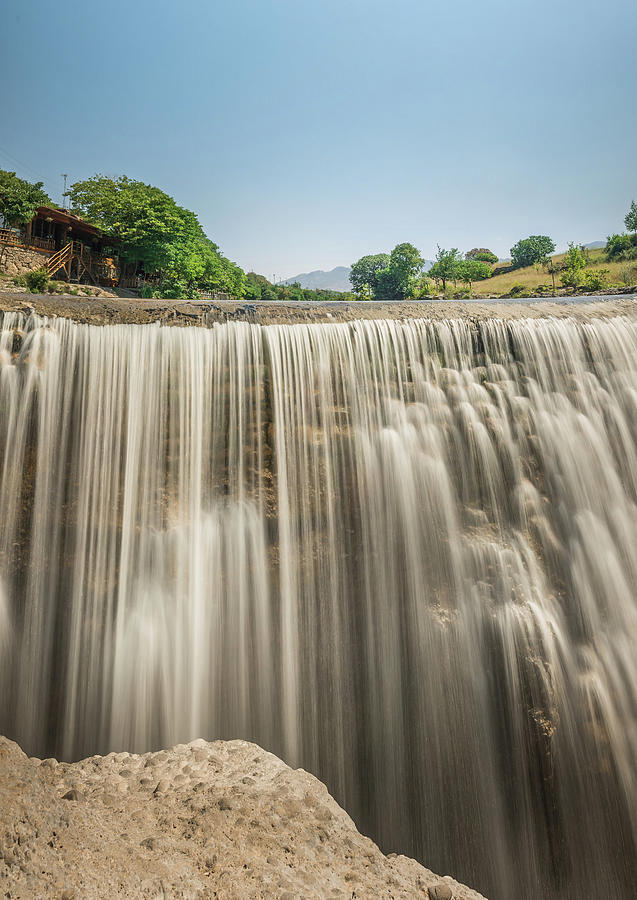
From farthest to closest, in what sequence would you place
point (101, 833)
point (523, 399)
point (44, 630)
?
point (523, 399)
point (44, 630)
point (101, 833)

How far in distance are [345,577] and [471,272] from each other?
75275mm

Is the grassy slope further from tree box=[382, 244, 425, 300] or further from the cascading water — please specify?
the cascading water

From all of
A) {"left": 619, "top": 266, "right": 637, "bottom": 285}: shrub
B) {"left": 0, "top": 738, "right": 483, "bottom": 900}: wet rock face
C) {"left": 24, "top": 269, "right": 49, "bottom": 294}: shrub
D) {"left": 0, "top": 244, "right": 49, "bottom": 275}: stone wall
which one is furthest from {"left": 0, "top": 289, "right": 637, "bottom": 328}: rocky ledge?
{"left": 619, "top": 266, "right": 637, "bottom": 285}: shrub

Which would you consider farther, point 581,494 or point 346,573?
point 581,494

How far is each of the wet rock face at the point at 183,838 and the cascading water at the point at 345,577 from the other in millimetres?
3099

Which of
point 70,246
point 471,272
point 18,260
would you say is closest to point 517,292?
point 471,272

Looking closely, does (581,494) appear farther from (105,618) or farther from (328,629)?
(105,618)

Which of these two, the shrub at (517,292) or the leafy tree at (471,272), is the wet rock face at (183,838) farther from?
the leafy tree at (471,272)

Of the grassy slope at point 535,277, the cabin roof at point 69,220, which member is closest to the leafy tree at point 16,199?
the cabin roof at point 69,220

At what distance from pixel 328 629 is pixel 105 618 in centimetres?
403

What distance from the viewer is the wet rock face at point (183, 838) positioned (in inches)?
111

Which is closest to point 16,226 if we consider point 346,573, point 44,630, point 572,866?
point 44,630

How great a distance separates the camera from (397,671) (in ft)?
25.7

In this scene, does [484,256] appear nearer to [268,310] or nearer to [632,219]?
[632,219]
